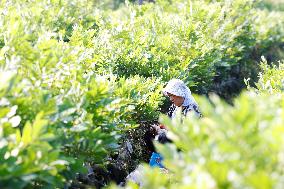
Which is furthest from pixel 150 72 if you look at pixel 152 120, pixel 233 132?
pixel 233 132

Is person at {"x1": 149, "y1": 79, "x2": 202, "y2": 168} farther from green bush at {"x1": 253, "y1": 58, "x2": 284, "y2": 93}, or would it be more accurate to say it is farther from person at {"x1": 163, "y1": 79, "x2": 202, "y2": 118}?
green bush at {"x1": 253, "y1": 58, "x2": 284, "y2": 93}

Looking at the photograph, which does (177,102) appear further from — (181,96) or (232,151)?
(232,151)

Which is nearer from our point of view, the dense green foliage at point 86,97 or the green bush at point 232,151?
the green bush at point 232,151

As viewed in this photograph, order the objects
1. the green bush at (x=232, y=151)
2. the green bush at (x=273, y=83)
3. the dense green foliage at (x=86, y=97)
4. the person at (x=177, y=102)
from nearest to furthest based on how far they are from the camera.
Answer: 1. the green bush at (x=232, y=151)
2. the dense green foliage at (x=86, y=97)
3. the person at (x=177, y=102)
4. the green bush at (x=273, y=83)

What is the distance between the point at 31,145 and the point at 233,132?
46.8 inches

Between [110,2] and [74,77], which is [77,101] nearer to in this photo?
[74,77]

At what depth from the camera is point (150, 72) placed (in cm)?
669

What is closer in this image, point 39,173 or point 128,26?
point 39,173

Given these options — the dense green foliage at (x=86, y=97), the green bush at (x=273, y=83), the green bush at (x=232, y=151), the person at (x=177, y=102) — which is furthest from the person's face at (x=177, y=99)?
the green bush at (x=232, y=151)

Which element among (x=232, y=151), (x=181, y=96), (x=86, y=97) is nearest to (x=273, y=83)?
(x=181, y=96)

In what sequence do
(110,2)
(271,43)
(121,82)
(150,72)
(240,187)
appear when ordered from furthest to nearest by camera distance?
(110,2)
(271,43)
(150,72)
(121,82)
(240,187)

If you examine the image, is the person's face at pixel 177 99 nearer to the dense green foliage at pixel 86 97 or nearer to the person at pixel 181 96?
the person at pixel 181 96

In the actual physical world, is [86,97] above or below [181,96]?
above

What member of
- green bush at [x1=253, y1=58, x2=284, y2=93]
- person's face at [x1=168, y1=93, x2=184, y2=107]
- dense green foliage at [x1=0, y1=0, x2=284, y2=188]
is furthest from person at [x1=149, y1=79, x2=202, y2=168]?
green bush at [x1=253, y1=58, x2=284, y2=93]
